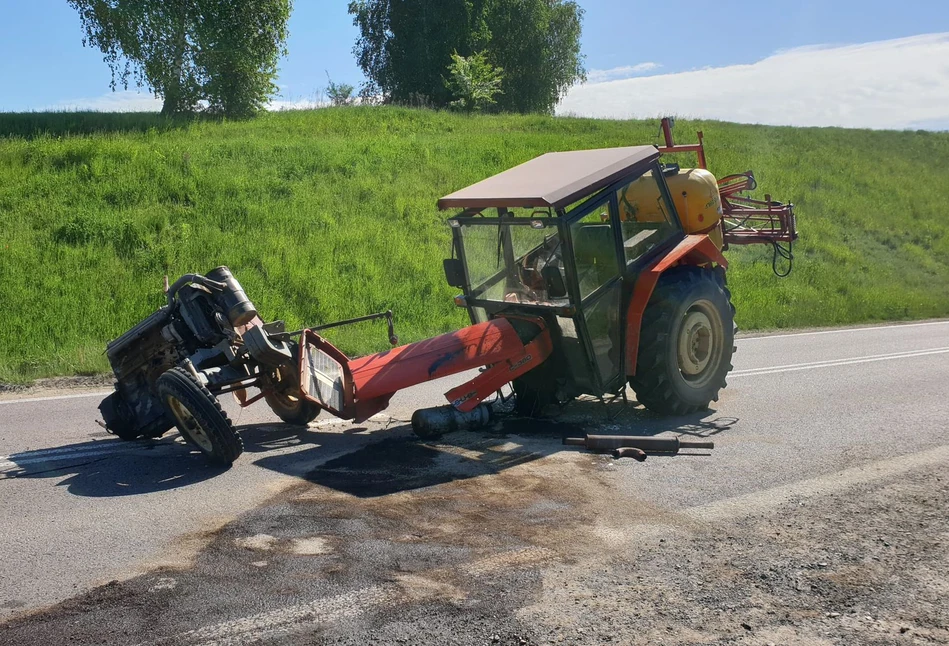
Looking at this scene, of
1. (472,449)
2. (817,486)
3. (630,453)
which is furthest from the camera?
(472,449)

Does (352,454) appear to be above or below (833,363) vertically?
above

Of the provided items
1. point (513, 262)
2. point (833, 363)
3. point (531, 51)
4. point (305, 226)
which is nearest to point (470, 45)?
point (531, 51)

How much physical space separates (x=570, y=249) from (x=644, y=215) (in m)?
1.25

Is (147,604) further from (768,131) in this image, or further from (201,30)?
(768,131)

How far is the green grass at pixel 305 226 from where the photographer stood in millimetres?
13695

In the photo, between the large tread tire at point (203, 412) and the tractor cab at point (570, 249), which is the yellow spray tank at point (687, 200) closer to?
the tractor cab at point (570, 249)

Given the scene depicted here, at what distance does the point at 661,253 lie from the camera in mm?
8031

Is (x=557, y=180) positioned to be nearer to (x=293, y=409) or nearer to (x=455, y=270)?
(x=455, y=270)

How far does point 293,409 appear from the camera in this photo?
25.0 ft

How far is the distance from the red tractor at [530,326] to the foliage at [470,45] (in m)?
33.1

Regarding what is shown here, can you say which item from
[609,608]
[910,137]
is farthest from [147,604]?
[910,137]

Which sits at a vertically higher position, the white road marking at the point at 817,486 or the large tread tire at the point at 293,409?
the large tread tire at the point at 293,409

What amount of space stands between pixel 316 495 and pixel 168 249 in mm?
10968

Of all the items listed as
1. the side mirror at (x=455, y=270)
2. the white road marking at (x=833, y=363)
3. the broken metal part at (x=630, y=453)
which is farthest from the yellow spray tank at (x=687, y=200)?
the white road marking at (x=833, y=363)
